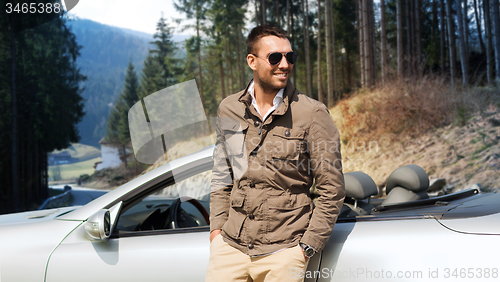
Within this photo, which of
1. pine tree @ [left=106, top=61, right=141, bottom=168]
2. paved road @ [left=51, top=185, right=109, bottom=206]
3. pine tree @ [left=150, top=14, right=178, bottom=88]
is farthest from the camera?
pine tree @ [left=106, top=61, right=141, bottom=168]

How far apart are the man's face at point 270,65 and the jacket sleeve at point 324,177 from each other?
244 mm

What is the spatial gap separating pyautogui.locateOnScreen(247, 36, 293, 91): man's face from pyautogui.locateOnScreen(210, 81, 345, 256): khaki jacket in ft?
0.24

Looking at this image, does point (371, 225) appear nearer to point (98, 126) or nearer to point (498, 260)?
point (498, 260)

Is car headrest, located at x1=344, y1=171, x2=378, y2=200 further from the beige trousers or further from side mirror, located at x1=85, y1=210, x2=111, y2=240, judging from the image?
side mirror, located at x1=85, y1=210, x2=111, y2=240

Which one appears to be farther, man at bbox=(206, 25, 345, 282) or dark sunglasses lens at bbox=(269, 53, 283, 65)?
dark sunglasses lens at bbox=(269, 53, 283, 65)

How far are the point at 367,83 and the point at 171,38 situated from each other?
31724mm

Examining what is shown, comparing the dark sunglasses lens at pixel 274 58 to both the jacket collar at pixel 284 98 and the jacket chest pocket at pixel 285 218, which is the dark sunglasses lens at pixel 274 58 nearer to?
the jacket collar at pixel 284 98

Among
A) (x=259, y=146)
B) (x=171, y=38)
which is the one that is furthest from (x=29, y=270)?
(x=171, y=38)

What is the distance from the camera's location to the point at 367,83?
15633 millimetres

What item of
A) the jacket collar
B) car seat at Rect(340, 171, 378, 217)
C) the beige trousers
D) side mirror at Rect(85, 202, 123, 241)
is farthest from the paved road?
the jacket collar

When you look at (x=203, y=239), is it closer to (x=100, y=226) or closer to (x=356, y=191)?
(x=100, y=226)

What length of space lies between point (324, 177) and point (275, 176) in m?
0.23

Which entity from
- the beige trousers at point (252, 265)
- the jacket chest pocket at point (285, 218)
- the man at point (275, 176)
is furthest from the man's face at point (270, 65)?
the beige trousers at point (252, 265)

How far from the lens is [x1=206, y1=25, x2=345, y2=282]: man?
1646 mm
